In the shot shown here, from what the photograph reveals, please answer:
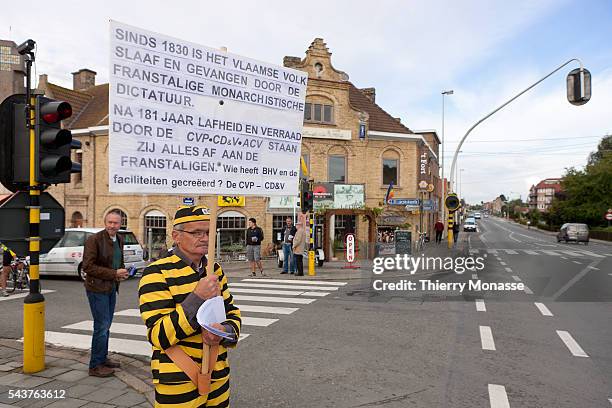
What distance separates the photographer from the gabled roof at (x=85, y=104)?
26.7m

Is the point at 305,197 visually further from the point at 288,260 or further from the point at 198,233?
the point at 198,233

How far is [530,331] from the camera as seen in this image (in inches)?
295

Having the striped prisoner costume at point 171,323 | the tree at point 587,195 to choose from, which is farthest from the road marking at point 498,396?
the tree at point 587,195

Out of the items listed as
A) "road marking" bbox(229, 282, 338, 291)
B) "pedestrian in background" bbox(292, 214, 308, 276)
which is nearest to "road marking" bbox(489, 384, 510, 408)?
"road marking" bbox(229, 282, 338, 291)

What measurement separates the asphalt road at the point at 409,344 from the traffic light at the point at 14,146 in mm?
2894

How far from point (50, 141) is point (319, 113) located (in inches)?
820

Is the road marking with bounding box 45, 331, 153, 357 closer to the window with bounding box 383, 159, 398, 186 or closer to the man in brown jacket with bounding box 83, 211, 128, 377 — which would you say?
the man in brown jacket with bounding box 83, 211, 128, 377

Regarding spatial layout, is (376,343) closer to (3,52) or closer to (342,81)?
(342,81)

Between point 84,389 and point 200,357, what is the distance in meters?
2.76

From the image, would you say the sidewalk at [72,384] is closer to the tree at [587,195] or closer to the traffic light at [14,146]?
the traffic light at [14,146]

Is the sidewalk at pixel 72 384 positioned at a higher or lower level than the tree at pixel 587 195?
lower

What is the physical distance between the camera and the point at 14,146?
5152mm

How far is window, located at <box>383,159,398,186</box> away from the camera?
26.5 m

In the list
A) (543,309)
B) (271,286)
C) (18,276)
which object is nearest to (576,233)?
(543,309)
